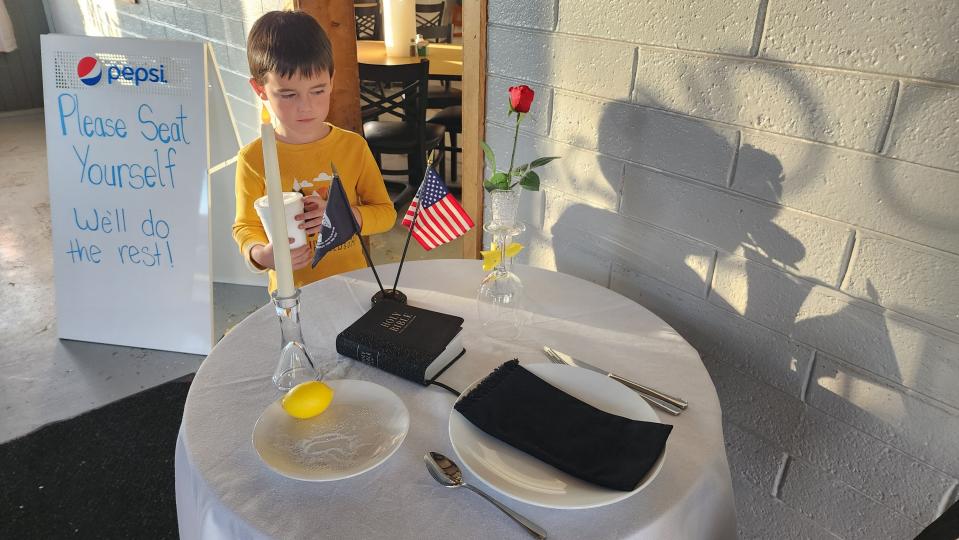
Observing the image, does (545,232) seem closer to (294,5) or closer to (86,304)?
(294,5)

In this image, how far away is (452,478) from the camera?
2.62 feet

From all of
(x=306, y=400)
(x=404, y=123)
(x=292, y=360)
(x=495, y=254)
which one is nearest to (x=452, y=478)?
(x=306, y=400)

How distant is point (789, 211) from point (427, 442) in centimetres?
79

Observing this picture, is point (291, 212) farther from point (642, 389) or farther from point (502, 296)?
point (642, 389)

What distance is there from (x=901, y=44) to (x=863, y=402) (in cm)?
63

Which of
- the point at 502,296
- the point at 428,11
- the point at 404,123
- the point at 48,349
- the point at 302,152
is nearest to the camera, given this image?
the point at 502,296

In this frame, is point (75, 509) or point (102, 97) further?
point (102, 97)

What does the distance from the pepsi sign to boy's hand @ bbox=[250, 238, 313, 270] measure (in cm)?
112

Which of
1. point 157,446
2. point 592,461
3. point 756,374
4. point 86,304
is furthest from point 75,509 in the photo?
point 756,374

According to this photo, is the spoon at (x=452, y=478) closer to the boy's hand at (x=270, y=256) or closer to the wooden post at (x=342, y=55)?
the boy's hand at (x=270, y=256)

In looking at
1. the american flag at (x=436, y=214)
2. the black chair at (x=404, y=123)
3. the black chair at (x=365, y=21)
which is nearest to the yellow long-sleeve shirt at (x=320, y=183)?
the american flag at (x=436, y=214)

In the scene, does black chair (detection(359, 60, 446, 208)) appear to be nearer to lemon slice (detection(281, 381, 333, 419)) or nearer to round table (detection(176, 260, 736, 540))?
round table (detection(176, 260, 736, 540))

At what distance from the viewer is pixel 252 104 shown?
301cm

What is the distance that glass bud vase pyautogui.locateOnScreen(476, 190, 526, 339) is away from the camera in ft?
3.82
